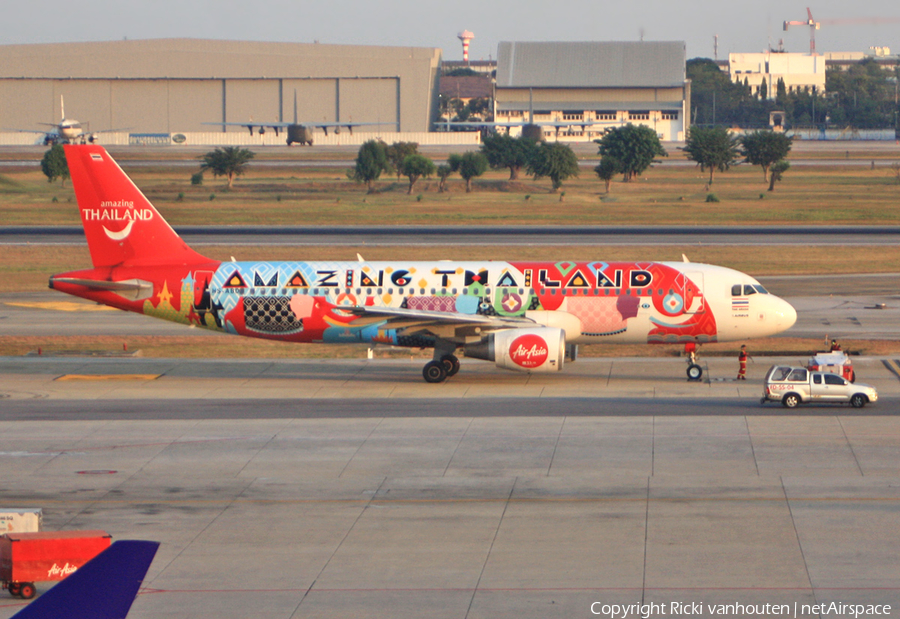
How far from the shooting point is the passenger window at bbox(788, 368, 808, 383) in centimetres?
3416

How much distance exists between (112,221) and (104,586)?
3348 cm

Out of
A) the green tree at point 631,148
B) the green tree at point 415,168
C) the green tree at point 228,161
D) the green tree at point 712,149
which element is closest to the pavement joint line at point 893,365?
the green tree at point 415,168

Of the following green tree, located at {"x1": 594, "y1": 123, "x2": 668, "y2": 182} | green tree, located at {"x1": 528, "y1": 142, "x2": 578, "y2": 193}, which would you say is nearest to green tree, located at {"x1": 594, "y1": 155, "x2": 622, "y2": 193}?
green tree, located at {"x1": 528, "y1": 142, "x2": 578, "y2": 193}

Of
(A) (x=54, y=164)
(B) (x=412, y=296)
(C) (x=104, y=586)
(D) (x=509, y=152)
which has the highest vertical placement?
(D) (x=509, y=152)

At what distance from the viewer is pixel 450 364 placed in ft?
129

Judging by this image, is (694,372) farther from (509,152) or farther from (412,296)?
Result: (509,152)

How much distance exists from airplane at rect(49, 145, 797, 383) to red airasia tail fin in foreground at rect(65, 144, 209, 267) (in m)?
0.04

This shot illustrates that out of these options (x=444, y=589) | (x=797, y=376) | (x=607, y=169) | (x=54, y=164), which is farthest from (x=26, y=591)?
(x=54, y=164)

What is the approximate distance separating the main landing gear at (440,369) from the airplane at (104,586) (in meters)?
30.8

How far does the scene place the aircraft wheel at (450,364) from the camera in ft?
129

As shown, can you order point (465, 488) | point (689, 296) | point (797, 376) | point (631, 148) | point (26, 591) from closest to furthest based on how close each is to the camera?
point (26, 591), point (465, 488), point (797, 376), point (689, 296), point (631, 148)

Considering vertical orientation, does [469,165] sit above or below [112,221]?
above

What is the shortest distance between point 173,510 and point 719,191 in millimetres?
109655

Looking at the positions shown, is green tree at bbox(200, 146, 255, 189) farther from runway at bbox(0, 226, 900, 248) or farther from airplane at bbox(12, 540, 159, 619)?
airplane at bbox(12, 540, 159, 619)
